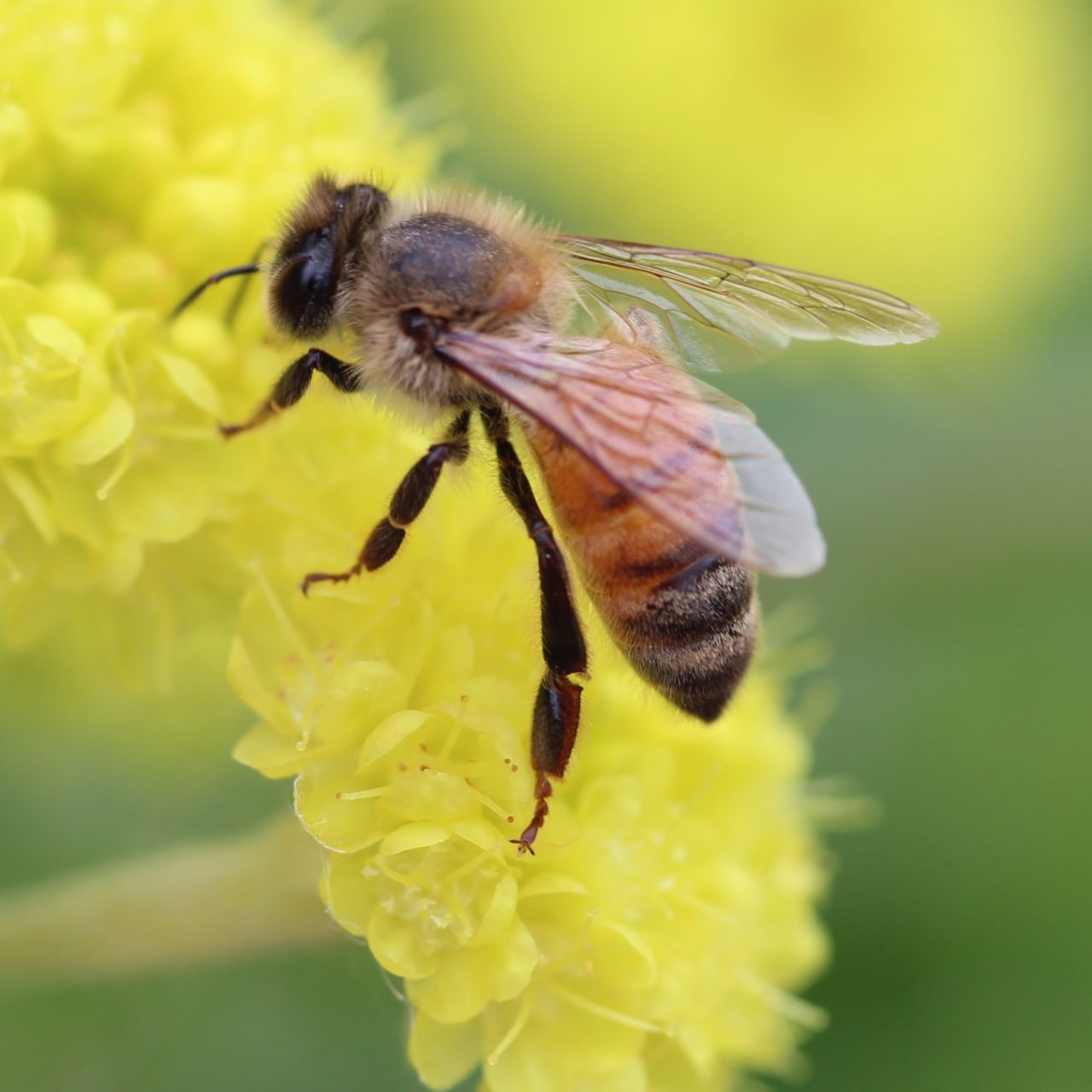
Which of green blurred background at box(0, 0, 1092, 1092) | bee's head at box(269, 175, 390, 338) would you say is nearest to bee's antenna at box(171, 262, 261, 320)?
bee's head at box(269, 175, 390, 338)

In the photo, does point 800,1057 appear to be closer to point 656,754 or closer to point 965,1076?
point 965,1076

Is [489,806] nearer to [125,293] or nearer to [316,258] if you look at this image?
[316,258]

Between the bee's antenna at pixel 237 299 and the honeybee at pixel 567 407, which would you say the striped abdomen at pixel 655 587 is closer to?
the honeybee at pixel 567 407

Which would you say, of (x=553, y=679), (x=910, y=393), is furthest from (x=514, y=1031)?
(x=910, y=393)

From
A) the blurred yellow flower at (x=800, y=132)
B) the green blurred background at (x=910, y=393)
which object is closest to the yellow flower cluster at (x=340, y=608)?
the green blurred background at (x=910, y=393)

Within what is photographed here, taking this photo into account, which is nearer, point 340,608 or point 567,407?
point 567,407

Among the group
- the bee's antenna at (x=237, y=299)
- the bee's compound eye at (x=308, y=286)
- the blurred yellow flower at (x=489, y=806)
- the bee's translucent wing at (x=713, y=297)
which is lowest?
the blurred yellow flower at (x=489, y=806)

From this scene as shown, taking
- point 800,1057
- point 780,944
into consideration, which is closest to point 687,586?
point 780,944
